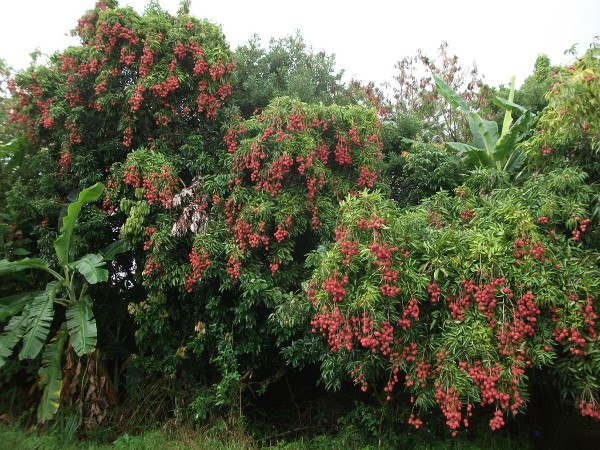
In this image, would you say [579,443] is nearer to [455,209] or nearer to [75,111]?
[455,209]

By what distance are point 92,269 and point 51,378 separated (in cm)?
138

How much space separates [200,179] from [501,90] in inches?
239

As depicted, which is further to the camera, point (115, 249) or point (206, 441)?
point (115, 249)

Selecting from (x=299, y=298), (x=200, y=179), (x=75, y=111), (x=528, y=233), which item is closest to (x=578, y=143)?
(x=528, y=233)

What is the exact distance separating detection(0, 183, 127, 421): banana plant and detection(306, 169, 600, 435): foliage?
8.95ft

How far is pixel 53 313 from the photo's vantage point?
5.93 meters

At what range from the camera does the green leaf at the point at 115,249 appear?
6324mm

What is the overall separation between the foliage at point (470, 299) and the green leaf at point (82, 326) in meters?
2.68

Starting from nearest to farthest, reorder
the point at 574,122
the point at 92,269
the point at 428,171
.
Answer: the point at 574,122 → the point at 92,269 → the point at 428,171

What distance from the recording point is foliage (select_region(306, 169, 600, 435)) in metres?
3.94

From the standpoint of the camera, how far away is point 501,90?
9.40 metres

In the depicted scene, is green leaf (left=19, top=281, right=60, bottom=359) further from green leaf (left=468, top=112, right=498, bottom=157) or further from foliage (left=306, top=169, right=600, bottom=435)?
green leaf (left=468, top=112, right=498, bottom=157)

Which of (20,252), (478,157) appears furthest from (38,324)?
(478,157)

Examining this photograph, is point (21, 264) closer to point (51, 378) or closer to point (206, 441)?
point (51, 378)
